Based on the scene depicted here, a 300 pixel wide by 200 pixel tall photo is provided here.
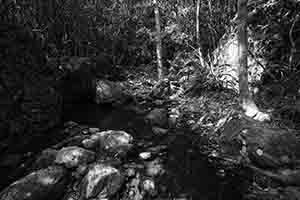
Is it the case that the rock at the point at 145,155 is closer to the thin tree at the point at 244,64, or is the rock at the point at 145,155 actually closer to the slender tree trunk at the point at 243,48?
the thin tree at the point at 244,64

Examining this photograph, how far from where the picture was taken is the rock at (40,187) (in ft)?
7.95

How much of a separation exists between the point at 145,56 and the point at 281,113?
347 inches

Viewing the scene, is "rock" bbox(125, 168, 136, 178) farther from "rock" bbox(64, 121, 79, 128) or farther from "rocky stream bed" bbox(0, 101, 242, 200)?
"rock" bbox(64, 121, 79, 128)

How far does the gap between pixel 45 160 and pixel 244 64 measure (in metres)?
4.46

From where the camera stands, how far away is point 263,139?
3.08 m

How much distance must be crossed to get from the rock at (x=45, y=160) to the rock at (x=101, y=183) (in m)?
0.93

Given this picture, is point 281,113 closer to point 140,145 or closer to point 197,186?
point 197,186

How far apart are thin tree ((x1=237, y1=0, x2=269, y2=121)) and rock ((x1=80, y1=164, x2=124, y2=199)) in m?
2.97

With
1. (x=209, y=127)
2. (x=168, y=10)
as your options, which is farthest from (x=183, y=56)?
(x=209, y=127)

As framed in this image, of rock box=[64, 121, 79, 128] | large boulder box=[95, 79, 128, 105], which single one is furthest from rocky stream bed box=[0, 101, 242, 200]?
large boulder box=[95, 79, 128, 105]

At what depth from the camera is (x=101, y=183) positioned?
2658 mm

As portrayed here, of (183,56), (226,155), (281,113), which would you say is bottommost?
(226,155)

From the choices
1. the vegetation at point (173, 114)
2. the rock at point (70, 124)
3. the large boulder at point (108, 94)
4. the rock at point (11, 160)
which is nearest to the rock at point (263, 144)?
the vegetation at point (173, 114)

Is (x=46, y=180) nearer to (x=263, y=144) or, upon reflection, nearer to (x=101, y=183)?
(x=101, y=183)
